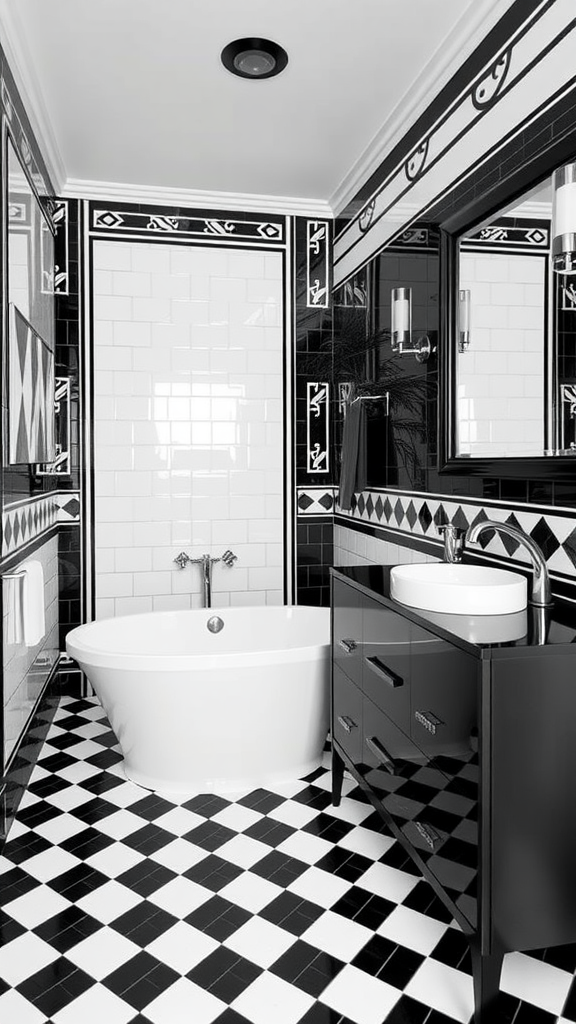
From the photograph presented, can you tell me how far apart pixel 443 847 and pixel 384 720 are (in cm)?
47

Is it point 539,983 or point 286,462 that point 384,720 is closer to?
point 539,983

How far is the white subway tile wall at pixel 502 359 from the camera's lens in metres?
2.12

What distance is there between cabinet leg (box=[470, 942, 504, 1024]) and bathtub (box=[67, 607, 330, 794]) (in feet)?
4.31

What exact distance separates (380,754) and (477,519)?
2.79 feet

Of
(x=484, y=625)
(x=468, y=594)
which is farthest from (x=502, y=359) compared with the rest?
(x=484, y=625)

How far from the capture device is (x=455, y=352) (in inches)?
103

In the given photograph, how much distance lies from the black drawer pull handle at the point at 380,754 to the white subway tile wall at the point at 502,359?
38.3 inches

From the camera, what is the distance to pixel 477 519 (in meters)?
2.53

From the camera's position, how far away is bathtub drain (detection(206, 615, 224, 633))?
361cm

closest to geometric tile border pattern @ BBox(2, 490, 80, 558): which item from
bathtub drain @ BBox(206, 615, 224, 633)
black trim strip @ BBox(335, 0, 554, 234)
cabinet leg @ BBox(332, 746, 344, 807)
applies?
bathtub drain @ BBox(206, 615, 224, 633)

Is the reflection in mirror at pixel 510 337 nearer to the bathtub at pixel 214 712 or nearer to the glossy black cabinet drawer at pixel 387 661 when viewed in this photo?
the glossy black cabinet drawer at pixel 387 661

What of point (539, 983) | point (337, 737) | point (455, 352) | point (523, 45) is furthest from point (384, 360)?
point (539, 983)

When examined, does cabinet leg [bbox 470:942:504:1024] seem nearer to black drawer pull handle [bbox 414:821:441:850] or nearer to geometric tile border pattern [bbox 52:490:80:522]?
black drawer pull handle [bbox 414:821:441:850]

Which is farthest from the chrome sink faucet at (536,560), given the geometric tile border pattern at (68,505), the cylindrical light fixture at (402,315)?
the geometric tile border pattern at (68,505)
